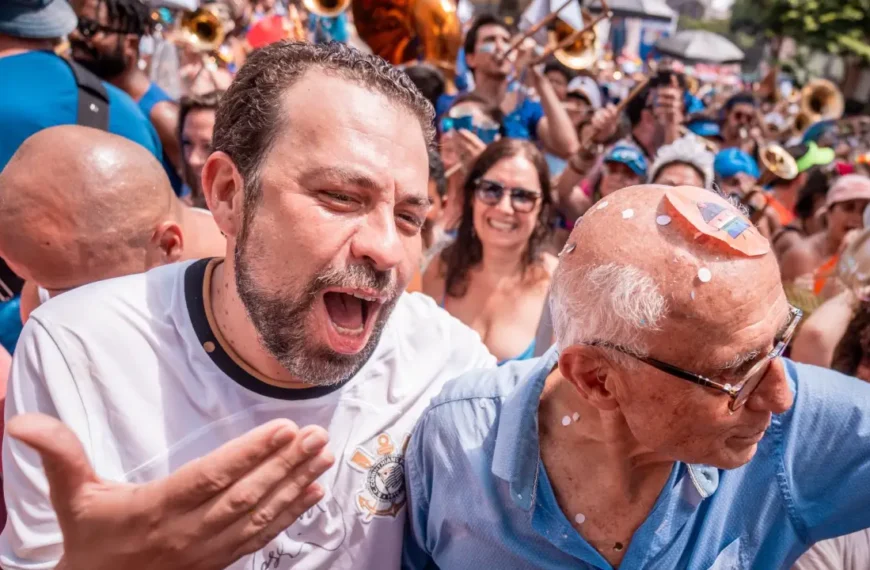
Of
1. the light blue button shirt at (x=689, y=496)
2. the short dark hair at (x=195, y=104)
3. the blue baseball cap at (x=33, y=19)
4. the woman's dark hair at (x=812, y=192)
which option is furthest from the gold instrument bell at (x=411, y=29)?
the light blue button shirt at (x=689, y=496)

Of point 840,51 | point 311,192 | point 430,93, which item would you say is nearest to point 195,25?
point 430,93

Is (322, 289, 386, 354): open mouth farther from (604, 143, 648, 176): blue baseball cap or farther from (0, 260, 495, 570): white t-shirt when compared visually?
(604, 143, 648, 176): blue baseball cap

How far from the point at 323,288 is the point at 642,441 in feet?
2.52

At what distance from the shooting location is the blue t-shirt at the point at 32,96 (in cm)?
302

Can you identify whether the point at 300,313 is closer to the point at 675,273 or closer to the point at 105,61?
the point at 675,273

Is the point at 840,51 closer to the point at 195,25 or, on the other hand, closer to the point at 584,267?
the point at 195,25

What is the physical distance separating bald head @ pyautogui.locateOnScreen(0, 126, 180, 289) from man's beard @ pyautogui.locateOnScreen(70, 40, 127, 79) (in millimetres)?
2590

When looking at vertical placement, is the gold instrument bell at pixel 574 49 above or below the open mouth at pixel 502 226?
below

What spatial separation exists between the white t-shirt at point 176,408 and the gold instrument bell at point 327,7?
7.40 metres

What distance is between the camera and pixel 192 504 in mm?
1202

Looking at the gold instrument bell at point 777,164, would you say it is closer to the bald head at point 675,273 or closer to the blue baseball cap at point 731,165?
the blue baseball cap at point 731,165

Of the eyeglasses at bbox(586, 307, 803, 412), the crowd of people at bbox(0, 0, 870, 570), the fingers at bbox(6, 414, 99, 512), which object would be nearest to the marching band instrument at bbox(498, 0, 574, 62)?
the crowd of people at bbox(0, 0, 870, 570)

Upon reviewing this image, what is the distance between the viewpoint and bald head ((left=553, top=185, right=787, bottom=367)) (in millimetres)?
1530

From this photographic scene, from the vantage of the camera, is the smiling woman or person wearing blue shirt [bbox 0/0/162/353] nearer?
person wearing blue shirt [bbox 0/0/162/353]
